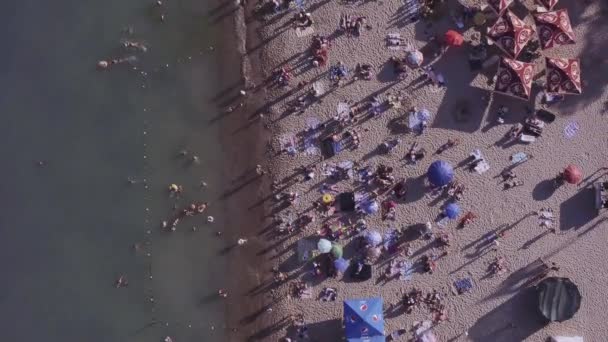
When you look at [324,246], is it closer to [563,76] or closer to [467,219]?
[467,219]

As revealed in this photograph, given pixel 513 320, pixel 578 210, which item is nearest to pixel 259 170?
pixel 513 320

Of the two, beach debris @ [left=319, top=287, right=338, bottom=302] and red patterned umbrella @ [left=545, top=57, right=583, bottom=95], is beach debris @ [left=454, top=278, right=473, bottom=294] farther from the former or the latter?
red patterned umbrella @ [left=545, top=57, right=583, bottom=95]

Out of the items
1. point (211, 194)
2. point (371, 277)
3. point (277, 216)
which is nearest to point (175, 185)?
point (211, 194)

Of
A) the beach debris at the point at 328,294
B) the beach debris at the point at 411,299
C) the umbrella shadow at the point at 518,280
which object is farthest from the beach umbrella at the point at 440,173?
→ the beach debris at the point at 328,294

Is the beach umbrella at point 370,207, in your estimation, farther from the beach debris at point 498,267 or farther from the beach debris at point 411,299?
the beach debris at point 498,267

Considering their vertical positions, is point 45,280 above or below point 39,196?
below

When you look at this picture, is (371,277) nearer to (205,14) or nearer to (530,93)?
(530,93)
